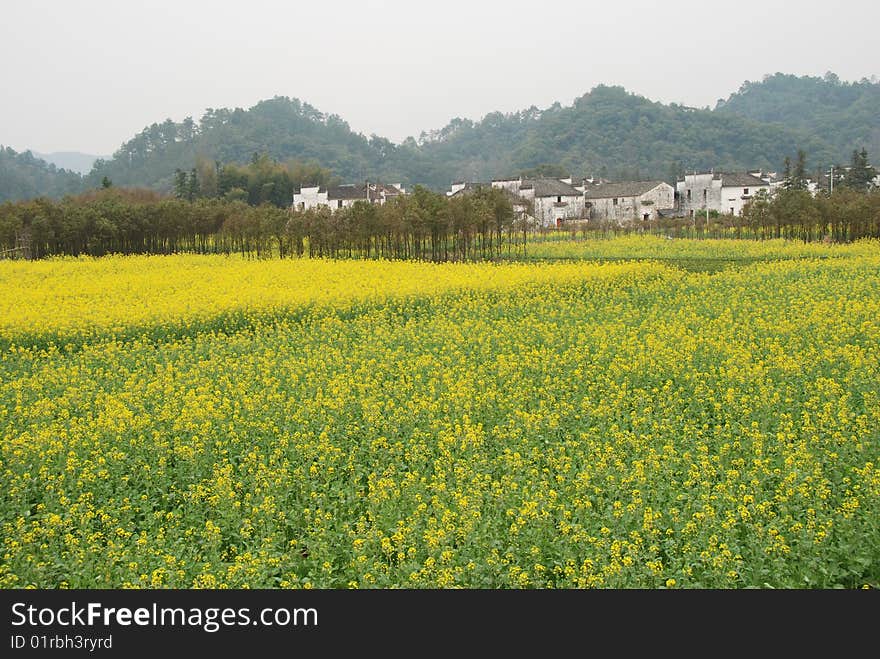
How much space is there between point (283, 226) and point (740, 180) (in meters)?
58.0

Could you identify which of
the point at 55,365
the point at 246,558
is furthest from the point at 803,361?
the point at 55,365

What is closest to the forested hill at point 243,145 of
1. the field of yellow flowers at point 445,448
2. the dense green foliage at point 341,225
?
the dense green foliage at point 341,225

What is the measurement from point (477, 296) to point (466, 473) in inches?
685

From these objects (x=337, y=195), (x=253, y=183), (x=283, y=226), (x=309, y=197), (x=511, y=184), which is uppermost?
(x=253, y=183)

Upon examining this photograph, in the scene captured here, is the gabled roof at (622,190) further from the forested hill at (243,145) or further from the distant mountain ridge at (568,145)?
the forested hill at (243,145)

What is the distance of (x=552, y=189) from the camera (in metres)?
91.8

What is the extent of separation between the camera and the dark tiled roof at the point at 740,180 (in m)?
88.1

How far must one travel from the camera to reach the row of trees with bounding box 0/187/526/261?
49.7 meters

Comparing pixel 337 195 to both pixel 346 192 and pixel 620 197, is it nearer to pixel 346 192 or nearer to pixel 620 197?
pixel 346 192

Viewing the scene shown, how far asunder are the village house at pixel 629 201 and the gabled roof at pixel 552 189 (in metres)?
1.87

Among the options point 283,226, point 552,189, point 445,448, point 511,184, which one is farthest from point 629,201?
Answer: point 445,448

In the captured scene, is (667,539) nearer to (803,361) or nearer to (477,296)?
(803,361)

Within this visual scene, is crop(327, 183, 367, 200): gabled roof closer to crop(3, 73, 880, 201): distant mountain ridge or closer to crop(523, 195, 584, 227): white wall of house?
crop(523, 195, 584, 227): white wall of house

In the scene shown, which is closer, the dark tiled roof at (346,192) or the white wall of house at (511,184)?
the dark tiled roof at (346,192)
